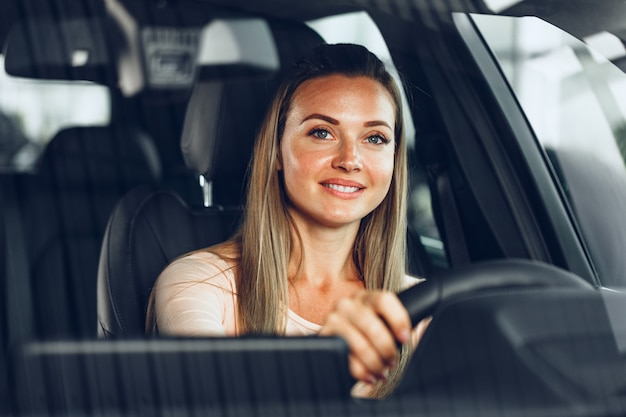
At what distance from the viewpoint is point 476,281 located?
0.98m

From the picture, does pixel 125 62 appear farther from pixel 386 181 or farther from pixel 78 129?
pixel 386 181

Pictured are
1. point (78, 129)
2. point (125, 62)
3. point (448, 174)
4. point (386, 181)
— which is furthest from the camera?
point (448, 174)

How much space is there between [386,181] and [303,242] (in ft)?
0.72

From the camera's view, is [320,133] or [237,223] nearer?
[320,133]

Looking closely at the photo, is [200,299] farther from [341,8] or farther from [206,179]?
[341,8]

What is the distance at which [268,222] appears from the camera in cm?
→ 172

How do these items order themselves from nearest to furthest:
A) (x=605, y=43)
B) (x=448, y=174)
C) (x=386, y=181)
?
(x=605, y=43), (x=386, y=181), (x=448, y=174)

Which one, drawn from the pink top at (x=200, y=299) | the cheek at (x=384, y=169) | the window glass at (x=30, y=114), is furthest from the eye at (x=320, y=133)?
the window glass at (x=30, y=114)

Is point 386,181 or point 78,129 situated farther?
point 78,129

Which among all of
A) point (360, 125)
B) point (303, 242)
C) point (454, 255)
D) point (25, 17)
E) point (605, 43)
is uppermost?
point (25, 17)

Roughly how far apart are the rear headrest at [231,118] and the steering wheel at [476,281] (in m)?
0.90

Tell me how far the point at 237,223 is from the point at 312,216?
1.08 ft

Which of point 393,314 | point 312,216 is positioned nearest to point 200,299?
point 312,216

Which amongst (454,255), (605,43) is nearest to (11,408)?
(605,43)
